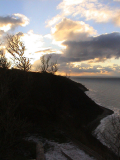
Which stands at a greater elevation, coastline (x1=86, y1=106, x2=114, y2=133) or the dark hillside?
the dark hillside

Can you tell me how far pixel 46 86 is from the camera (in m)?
27.6

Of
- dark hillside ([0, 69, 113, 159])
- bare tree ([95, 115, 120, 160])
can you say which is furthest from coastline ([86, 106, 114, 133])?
bare tree ([95, 115, 120, 160])

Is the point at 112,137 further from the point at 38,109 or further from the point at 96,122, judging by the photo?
the point at 38,109

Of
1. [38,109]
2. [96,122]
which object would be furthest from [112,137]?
[38,109]

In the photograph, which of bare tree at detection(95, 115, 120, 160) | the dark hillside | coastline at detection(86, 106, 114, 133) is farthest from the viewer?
coastline at detection(86, 106, 114, 133)

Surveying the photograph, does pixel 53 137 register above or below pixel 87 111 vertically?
above

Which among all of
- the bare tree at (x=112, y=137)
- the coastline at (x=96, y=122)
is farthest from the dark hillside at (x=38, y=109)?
the bare tree at (x=112, y=137)

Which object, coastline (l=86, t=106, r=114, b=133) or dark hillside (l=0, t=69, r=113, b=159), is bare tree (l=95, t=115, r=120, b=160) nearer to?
dark hillside (l=0, t=69, r=113, b=159)

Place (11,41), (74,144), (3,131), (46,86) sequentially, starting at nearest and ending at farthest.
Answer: (3,131), (74,144), (11,41), (46,86)

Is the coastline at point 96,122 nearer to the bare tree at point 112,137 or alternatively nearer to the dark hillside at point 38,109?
the dark hillside at point 38,109

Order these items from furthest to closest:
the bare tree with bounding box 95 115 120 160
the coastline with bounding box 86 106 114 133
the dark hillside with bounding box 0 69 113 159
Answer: the coastline with bounding box 86 106 114 133 < the bare tree with bounding box 95 115 120 160 < the dark hillside with bounding box 0 69 113 159

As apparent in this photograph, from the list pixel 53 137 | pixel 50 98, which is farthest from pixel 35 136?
pixel 50 98

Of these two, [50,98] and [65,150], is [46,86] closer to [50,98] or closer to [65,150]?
[50,98]

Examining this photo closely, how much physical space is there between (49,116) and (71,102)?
16594mm
